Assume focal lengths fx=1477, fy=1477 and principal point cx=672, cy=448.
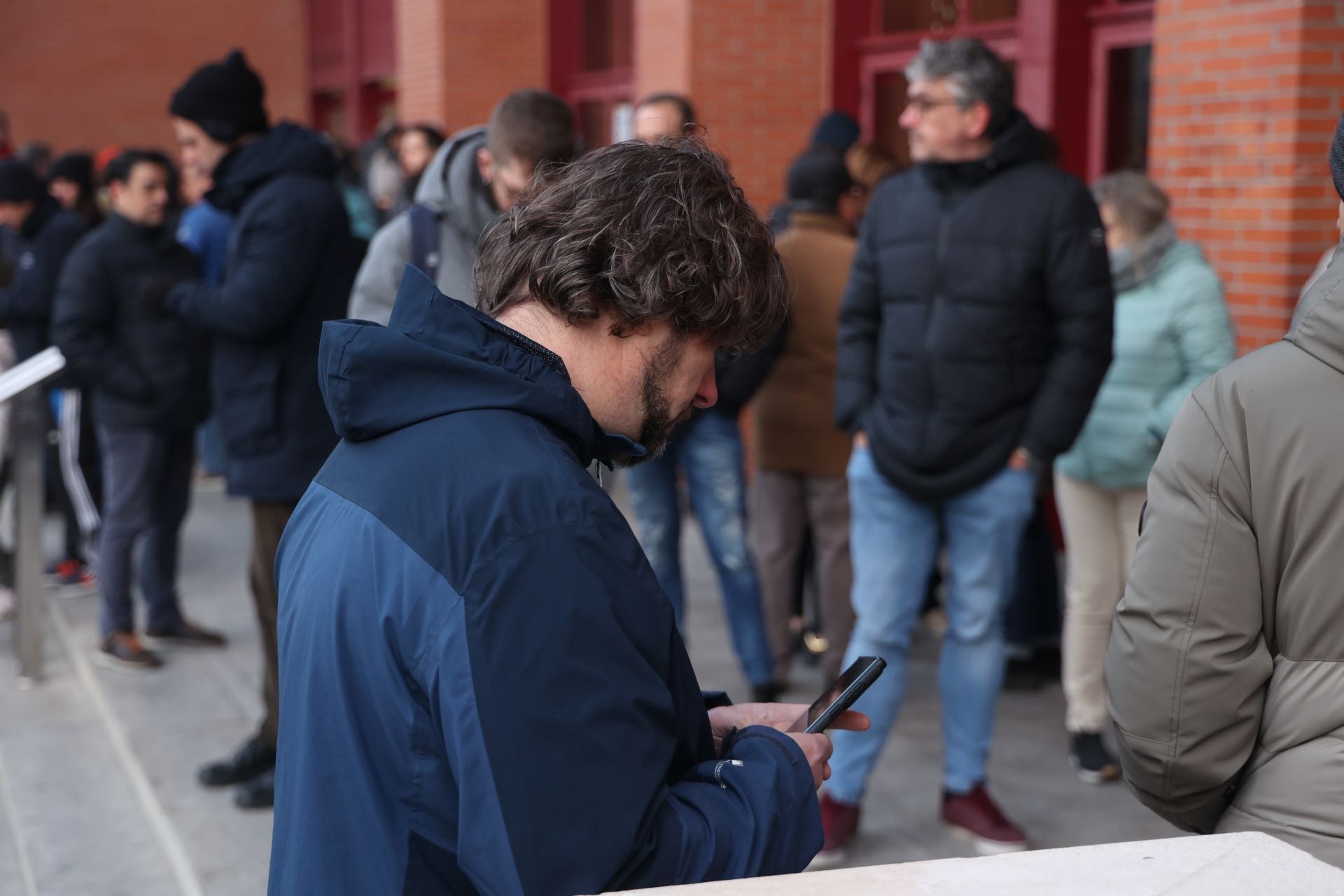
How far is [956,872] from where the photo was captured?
1.36m

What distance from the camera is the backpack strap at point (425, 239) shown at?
4211mm

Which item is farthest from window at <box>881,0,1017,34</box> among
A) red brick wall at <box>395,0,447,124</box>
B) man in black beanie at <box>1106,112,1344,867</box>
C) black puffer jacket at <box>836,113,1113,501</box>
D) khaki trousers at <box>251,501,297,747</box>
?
man in black beanie at <box>1106,112,1344,867</box>

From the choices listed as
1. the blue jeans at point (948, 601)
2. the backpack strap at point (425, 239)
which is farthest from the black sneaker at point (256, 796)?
the blue jeans at point (948, 601)

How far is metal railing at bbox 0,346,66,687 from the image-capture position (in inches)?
208

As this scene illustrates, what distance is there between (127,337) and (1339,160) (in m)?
4.93

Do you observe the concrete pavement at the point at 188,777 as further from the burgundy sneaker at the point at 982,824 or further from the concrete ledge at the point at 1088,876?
the concrete ledge at the point at 1088,876

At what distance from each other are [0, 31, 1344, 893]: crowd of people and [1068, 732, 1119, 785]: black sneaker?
0.04 ft

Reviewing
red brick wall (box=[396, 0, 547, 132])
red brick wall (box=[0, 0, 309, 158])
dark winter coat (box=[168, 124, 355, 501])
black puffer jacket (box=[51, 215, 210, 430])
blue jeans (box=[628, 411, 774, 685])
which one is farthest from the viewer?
red brick wall (box=[0, 0, 309, 158])

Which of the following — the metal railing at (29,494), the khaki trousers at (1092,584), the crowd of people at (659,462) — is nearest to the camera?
the crowd of people at (659,462)

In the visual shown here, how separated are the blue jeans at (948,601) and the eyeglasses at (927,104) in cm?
93

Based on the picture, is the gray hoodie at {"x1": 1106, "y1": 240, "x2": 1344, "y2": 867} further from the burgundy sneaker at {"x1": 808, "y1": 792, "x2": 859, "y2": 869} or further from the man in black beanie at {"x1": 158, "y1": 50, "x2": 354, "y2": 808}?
the man in black beanie at {"x1": 158, "y1": 50, "x2": 354, "y2": 808}

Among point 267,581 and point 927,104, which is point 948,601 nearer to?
point 927,104

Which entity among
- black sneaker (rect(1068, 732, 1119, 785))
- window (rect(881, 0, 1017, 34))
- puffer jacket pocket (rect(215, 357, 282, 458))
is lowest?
black sneaker (rect(1068, 732, 1119, 785))

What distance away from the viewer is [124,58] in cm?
1683
